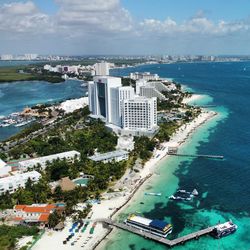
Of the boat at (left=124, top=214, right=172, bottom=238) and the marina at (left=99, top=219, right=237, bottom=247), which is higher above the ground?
the boat at (left=124, top=214, right=172, bottom=238)

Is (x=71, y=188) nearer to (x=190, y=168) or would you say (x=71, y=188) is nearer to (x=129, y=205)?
(x=129, y=205)

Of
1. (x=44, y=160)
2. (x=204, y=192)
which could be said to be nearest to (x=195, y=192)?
(x=204, y=192)

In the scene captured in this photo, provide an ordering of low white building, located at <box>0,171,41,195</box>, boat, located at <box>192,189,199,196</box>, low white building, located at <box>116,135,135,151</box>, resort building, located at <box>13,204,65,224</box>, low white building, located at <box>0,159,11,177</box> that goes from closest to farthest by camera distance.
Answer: resort building, located at <box>13,204,65,224</box>, boat, located at <box>192,189,199,196</box>, low white building, located at <box>0,171,41,195</box>, low white building, located at <box>0,159,11,177</box>, low white building, located at <box>116,135,135,151</box>

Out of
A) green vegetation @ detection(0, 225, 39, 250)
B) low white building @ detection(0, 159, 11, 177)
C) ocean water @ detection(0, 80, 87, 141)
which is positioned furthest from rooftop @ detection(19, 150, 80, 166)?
ocean water @ detection(0, 80, 87, 141)

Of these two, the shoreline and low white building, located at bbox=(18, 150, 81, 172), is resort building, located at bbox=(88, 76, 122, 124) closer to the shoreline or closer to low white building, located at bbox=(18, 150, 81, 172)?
the shoreline

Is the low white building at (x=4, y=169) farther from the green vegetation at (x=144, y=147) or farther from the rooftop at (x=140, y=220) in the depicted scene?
the rooftop at (x=140, y=220)
